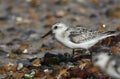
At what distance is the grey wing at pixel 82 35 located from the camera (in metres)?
11.8

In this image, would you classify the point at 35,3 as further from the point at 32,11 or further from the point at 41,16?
the point at 41,16

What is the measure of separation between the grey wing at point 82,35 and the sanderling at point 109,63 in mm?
2185

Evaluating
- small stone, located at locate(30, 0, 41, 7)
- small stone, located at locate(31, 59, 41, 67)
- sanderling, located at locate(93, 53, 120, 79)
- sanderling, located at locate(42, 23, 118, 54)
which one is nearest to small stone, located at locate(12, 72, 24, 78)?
small stone, located at locate(31, 59, 41, 67)

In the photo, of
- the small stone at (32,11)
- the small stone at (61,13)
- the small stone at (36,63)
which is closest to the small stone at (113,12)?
the small stone at (61,13)

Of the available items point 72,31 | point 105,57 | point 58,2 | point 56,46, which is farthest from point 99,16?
point 105,57

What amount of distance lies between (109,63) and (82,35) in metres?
2.71

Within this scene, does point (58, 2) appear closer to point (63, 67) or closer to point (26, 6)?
point (26, 6)

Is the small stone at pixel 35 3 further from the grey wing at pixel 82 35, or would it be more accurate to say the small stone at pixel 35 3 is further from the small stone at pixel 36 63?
the grey wing at pixel 82 35

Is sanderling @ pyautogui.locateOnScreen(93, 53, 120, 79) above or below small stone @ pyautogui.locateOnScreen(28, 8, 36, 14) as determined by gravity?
below

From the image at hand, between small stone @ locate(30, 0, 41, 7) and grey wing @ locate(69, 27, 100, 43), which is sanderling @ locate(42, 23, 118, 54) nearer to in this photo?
grey wing @ locate(69, 27, 100, 43)

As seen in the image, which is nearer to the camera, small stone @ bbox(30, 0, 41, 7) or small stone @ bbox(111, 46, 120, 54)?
small stone @ bbox(111, 46, 120, 54)

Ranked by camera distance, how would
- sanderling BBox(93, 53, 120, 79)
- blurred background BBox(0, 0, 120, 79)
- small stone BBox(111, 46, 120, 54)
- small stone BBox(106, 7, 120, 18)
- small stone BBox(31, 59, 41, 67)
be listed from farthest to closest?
Answer: small stone BBox(106, 7, 120, 18), blurred background BBox(0, 0, 120, 79), small stone BBox(31, 59, 41, 67), small stone BBox(111, 46, 120, 54), sanderling BBox(93, 53, 120, 79)

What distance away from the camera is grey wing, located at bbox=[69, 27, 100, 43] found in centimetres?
1184

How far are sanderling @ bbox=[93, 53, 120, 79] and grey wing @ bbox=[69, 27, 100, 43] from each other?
218cm
